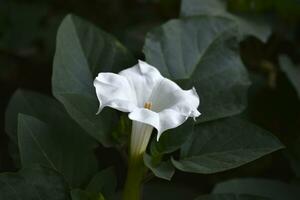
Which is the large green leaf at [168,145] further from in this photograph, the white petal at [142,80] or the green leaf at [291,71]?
the green leaf at [291,71]

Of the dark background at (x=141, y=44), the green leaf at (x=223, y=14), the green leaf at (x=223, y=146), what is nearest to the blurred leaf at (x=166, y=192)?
the dark background at (x=141, y=44)

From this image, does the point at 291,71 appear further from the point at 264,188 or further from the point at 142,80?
the point at 142,80

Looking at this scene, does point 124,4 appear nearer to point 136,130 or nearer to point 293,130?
point 293,130

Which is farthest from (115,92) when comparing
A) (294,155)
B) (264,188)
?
(294,155)

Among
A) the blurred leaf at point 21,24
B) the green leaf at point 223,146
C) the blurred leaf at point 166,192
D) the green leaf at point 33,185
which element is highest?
the green leaf at point 223,146

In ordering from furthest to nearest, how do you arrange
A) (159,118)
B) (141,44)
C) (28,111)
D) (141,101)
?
(141,44)
(28,111)
(141,101)
(159,118)

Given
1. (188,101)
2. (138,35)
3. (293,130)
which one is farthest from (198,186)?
(188,101)

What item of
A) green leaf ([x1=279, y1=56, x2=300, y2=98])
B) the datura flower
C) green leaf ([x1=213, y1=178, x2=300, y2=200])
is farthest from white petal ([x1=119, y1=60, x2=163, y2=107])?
green leaf ([x1=279, y1=56, x2=300, y2=98])
